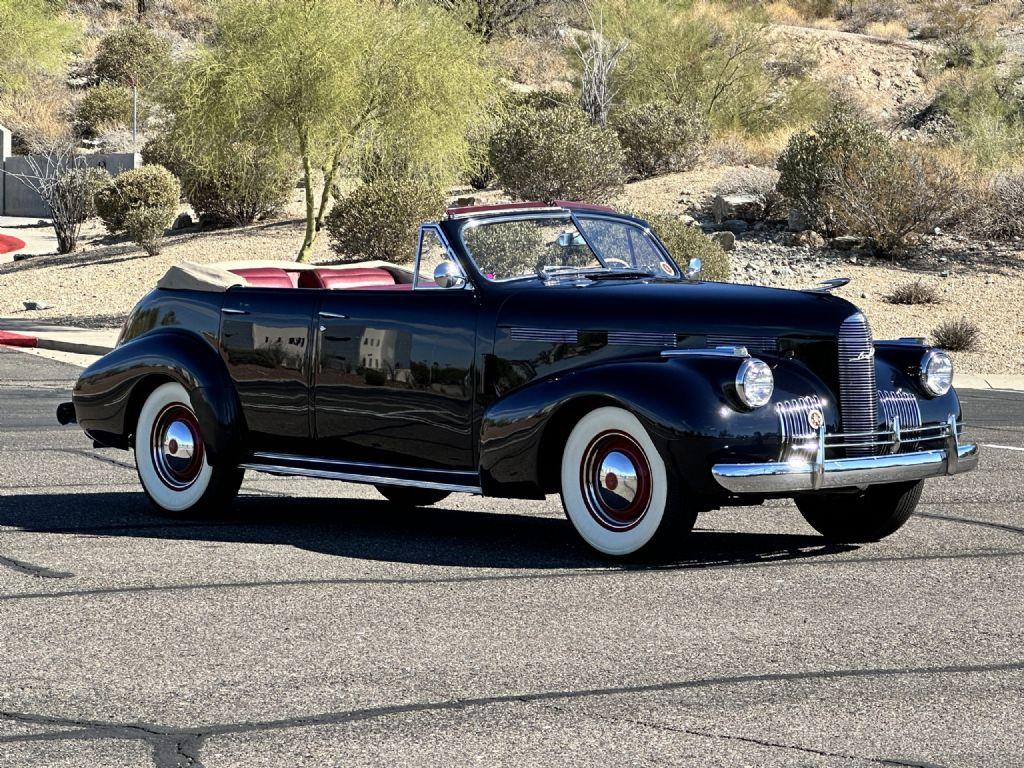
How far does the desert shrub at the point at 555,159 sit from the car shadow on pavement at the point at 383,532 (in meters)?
23.5

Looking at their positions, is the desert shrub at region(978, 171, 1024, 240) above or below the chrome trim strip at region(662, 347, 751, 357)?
above

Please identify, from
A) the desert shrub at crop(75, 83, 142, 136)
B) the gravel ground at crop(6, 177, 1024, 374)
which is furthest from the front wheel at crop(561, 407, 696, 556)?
the desert shrub at crop(75, 83, 142, 136)

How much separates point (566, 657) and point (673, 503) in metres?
1.74

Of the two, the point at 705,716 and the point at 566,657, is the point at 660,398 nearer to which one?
the point at 566,657

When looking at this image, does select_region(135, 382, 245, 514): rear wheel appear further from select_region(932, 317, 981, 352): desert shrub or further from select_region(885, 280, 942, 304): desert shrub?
select_region(885, 280, 942, 304): desert shrub

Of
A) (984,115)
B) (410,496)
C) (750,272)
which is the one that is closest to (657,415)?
(410,496)

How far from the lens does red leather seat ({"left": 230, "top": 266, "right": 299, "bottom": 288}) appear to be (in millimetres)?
9930

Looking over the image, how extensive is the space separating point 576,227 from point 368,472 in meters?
1.81

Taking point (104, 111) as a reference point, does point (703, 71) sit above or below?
above

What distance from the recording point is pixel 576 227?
362 inches

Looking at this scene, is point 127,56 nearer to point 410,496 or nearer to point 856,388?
point 410,496

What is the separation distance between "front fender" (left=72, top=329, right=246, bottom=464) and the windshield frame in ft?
5.61

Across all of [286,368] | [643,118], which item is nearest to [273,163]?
[643,118]

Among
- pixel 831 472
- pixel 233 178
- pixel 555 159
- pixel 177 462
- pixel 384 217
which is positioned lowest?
pixel 177 462
